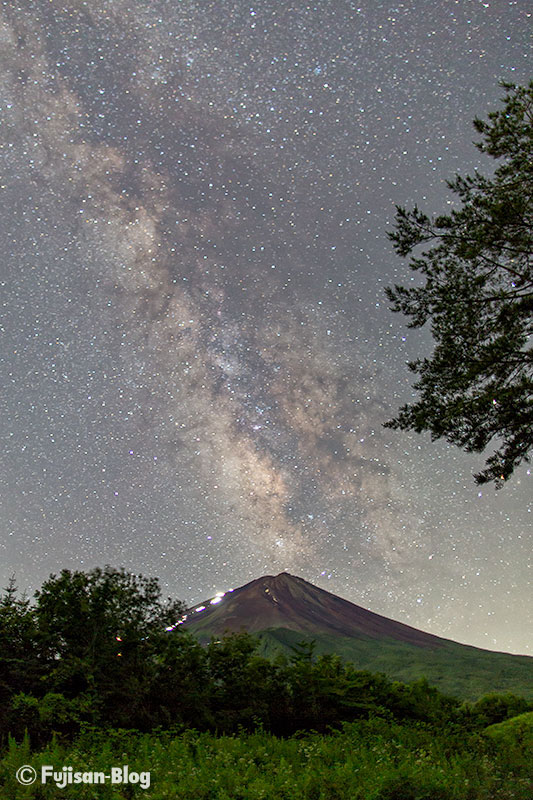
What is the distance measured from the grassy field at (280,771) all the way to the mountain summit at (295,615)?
124 m

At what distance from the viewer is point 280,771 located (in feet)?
20.0

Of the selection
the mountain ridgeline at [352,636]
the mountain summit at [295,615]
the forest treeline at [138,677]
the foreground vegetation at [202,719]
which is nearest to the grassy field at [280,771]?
the foreground vegetation at [202,719]

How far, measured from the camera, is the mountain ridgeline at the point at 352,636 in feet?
351

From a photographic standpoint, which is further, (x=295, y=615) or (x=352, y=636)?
(x=295, y=615)

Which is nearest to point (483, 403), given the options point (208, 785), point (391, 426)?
point (391, 426)

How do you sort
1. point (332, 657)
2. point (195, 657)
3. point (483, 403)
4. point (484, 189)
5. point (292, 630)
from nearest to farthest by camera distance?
point (483, 403)
point (484, 189)
point (195, 657)
point (332, 657)
point (292, 630)

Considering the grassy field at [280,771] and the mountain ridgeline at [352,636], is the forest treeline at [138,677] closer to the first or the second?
the grassy field at [280,771]

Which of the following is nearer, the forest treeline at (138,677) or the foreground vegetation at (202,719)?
the foreground vegetation at (202,719)

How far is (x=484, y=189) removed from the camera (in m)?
11.9

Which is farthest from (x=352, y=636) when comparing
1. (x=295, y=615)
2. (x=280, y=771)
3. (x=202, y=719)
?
(x=280, y=771)

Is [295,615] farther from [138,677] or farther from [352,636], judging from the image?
[138,677]

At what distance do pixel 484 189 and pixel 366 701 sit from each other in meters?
13.2

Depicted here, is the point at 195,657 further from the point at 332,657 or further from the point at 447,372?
the point at 447,372

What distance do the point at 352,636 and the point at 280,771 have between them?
448 feet
